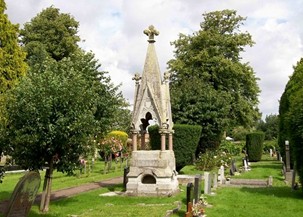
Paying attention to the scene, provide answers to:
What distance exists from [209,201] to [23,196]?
8.38 metres

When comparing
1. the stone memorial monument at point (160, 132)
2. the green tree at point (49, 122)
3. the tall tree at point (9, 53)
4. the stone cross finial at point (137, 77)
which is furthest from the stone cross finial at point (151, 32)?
the tall tree at point (9, 53)

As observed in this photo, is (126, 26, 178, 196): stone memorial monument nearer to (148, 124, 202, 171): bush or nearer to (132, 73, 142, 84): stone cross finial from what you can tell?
(132, 73, 142, 84): stone cross finial

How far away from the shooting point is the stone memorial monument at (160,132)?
16.9 metres

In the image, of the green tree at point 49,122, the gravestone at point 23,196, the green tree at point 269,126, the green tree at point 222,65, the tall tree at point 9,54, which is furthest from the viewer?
the green tree at point 269,126

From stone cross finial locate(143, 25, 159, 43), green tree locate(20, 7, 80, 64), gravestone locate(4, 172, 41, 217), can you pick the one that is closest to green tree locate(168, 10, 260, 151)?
green tree locate(20, 7, 80, 64)

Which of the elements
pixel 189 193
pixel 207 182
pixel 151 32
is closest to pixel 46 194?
pixel 189 193

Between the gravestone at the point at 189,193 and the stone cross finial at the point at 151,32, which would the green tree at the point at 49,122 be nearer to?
the gravestone at the point at 189,193

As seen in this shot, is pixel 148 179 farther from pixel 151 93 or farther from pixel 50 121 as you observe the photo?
pixel 50 121

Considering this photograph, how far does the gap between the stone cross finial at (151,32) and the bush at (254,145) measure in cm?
2315

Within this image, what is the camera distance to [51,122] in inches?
503

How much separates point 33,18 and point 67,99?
1418 inches

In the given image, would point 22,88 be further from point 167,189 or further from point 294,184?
point 294,184

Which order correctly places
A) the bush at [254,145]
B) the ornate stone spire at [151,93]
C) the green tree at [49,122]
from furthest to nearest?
the bush at [254,145], the ornate stone spire at [151,93], the green tree at [49,122]

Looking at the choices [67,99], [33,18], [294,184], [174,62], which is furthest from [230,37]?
[67,99]
